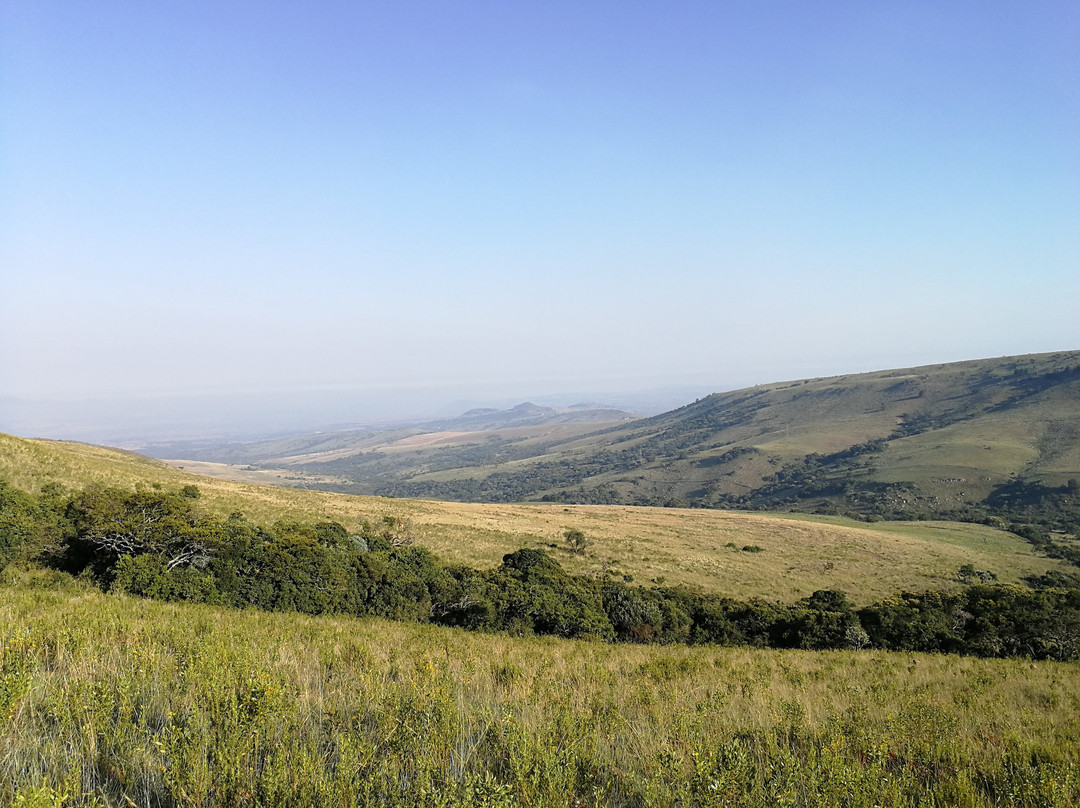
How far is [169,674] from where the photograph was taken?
5328mm

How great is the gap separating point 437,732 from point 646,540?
47.7 metres

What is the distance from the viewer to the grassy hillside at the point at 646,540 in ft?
Answer: 106

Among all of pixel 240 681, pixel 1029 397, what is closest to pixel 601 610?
pixel 240 681

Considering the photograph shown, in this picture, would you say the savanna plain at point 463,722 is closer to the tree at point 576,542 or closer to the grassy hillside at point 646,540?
the grassy hillside at point 646,540

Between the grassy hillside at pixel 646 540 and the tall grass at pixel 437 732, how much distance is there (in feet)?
82.6

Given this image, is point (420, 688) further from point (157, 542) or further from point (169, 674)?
point (157, 542)

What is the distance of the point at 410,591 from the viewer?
1991 cm

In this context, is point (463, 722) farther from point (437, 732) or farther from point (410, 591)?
point (410, 591)

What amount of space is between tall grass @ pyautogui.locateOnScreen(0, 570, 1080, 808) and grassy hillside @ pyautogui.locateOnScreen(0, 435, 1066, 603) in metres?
25.2

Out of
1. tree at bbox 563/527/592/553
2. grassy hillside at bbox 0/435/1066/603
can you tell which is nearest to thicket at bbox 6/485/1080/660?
grassy hillside at bbox 0/435/1066/603

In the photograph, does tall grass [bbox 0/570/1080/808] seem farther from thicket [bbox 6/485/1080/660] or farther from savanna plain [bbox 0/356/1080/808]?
thicket [bbox 6/485/1080/660]

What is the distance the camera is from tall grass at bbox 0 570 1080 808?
139 inches

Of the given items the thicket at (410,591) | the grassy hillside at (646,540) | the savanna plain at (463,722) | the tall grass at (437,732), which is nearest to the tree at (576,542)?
the grassy hillside at (646,540)

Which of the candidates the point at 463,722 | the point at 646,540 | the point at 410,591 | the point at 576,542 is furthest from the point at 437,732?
the point at 646,540
